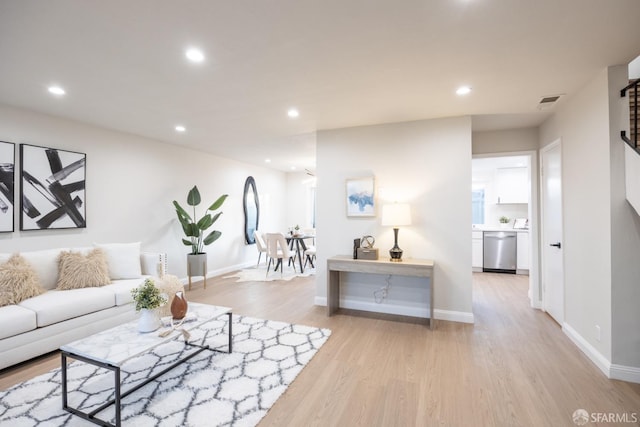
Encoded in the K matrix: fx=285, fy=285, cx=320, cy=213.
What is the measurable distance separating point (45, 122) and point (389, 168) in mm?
4386

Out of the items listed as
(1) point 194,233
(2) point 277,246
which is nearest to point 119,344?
(1) point 194,233

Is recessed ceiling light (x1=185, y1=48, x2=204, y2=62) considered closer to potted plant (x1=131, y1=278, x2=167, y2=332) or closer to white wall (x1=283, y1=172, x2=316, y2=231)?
potted plant (x1=131, y1=278, x2=167, y2=332)

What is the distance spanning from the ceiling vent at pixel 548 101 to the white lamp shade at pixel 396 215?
5.95 ft

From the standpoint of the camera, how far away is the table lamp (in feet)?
11.6

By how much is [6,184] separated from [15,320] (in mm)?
1708

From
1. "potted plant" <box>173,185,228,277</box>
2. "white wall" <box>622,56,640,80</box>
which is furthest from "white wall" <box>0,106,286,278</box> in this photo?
"white wall" <box>622,56,640,80</box>

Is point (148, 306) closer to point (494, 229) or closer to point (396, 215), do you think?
point (396, 215)

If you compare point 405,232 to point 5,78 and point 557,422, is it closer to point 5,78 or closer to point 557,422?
point 557,422

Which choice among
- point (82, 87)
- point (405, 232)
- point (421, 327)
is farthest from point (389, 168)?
point (82, 87)

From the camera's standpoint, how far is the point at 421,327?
11.2ft

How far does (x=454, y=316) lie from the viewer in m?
3.59

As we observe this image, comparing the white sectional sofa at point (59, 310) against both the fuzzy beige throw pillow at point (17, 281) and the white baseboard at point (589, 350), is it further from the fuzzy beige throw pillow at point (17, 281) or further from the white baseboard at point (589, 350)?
the white baseboard at point (589, 350)

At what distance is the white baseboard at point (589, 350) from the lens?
238cm

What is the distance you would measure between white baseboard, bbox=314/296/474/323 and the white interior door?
1054 mm
